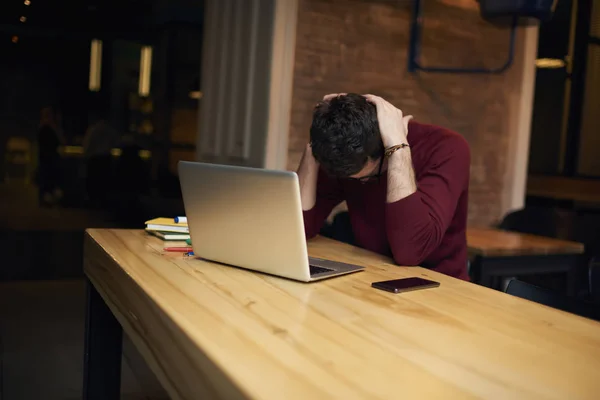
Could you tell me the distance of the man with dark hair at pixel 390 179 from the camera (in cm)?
171

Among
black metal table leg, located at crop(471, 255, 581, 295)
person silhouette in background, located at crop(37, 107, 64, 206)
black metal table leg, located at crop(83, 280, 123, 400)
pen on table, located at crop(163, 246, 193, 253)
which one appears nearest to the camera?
pen on table, located at crop(163, 246, 193, 253)

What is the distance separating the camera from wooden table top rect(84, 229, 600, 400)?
32.9 inches

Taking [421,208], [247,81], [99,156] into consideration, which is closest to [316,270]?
[421,208]

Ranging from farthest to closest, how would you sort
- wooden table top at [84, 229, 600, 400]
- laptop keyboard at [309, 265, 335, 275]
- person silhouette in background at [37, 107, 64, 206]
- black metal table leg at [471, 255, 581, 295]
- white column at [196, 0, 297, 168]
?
1. person silhouette in background at [37, 107, 64, 206]
2. white column at [196, 0, 297, 168]
3. black metal table leg at [471, 255, 581, 295]
4. laptop keyboard at [309, 265, 335, 275]
5. wooden table top at [84, 229, 600, 400]

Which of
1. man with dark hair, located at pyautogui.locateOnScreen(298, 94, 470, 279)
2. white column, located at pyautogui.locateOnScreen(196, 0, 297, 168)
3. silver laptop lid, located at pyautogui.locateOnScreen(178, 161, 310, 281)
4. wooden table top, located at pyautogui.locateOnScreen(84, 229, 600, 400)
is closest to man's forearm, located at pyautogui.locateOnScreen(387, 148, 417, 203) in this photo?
man with dark hair, located at pyautogui.locateOnScreen(298, 94, 470, 279)

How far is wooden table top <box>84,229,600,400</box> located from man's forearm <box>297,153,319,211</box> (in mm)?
528

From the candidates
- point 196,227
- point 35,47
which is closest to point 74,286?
point 35,47

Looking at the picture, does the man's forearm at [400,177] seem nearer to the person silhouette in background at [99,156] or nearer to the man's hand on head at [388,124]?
the man's hand on head at [388,124]

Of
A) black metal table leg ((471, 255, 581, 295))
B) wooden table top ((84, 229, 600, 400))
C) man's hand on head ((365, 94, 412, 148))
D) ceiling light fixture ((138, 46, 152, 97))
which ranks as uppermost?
ceiling light fixture ((138, 46, 152, 97))

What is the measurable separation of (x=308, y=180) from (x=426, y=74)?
1.72 m

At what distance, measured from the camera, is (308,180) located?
2025mm

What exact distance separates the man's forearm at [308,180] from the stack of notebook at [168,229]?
38 cm

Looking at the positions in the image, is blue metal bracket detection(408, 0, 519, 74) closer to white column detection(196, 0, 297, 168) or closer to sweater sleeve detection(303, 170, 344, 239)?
white column detection(196, 0, 297, 168)

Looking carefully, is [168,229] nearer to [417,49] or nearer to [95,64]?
[95,64]
